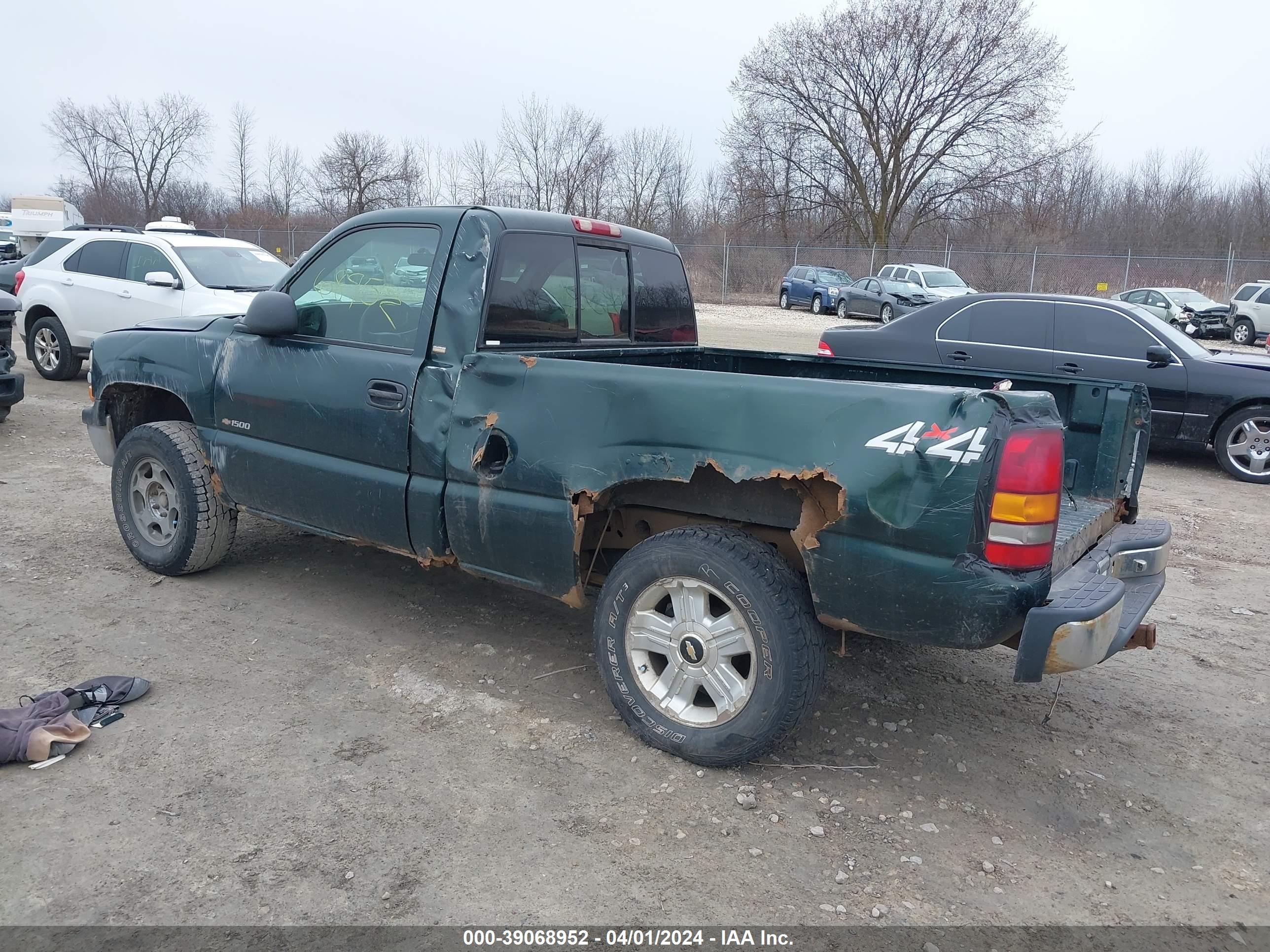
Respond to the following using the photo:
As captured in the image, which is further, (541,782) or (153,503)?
(153,503)

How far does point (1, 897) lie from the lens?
8.65ft

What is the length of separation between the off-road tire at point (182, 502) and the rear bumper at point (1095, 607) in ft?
12.9

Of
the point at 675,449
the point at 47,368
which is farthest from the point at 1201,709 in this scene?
the point at 47,368

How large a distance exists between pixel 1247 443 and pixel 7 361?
11315mm

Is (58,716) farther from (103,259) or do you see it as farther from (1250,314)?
(1250,314)

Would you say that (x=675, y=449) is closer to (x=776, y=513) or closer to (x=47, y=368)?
(x=776, y=513)

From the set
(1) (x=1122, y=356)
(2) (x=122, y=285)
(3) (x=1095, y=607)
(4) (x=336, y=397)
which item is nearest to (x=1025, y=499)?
(3) (x=1095, y=607)

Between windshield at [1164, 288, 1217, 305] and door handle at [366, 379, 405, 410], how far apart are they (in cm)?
2688

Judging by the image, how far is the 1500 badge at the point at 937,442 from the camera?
279 cm

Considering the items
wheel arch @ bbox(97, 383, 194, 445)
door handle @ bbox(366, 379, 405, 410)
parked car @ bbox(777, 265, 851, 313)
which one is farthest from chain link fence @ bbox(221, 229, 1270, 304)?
door handle @ bbox(366, 379, 405, 410)

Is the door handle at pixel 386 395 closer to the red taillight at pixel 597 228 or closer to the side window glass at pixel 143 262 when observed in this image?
the red taillight at pixel 597 228

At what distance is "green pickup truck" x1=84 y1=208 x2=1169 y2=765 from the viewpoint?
2898mm

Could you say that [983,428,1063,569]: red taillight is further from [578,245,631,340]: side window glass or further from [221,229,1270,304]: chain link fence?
[221,229,1270,304]: chain link fence

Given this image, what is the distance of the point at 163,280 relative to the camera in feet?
33.7
